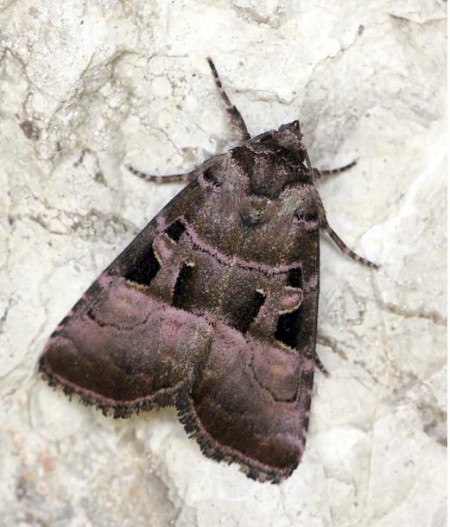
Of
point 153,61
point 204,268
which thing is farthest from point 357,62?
point 204,268

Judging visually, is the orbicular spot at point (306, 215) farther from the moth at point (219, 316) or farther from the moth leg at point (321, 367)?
the moth leg at point (321, 367)

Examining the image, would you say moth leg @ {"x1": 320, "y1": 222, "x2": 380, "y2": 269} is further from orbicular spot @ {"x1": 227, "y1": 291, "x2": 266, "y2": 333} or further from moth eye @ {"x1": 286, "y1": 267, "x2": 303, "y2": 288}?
orbicular spot @ {"x1": 227, "y1": 291, "x2": 266, "y2": 333}

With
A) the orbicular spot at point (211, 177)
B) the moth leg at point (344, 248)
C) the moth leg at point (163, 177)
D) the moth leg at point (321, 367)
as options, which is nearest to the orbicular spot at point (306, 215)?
the moth leg at point (344, 248)

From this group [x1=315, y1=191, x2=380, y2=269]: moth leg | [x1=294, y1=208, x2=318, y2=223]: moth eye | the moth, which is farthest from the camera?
[x1=315, y1=191, x2=380, y2=269]: moth leg

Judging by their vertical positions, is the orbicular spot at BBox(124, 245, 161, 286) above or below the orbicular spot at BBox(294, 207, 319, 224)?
below

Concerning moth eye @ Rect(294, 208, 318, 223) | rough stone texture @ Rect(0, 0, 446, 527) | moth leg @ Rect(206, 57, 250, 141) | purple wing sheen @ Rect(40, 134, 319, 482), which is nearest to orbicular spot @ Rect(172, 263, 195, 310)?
purple wing sheen @ Rect(40, 134, 319, 482)

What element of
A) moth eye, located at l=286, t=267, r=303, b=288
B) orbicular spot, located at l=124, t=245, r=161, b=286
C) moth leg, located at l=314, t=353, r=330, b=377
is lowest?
moth leg, located at l=314, t=353, r=330, b=377

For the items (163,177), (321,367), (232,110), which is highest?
(232,110)

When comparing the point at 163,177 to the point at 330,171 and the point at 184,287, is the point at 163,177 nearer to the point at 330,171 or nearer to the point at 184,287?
the point at 184,287

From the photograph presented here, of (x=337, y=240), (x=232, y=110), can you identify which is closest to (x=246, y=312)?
(x=337, y=240)
